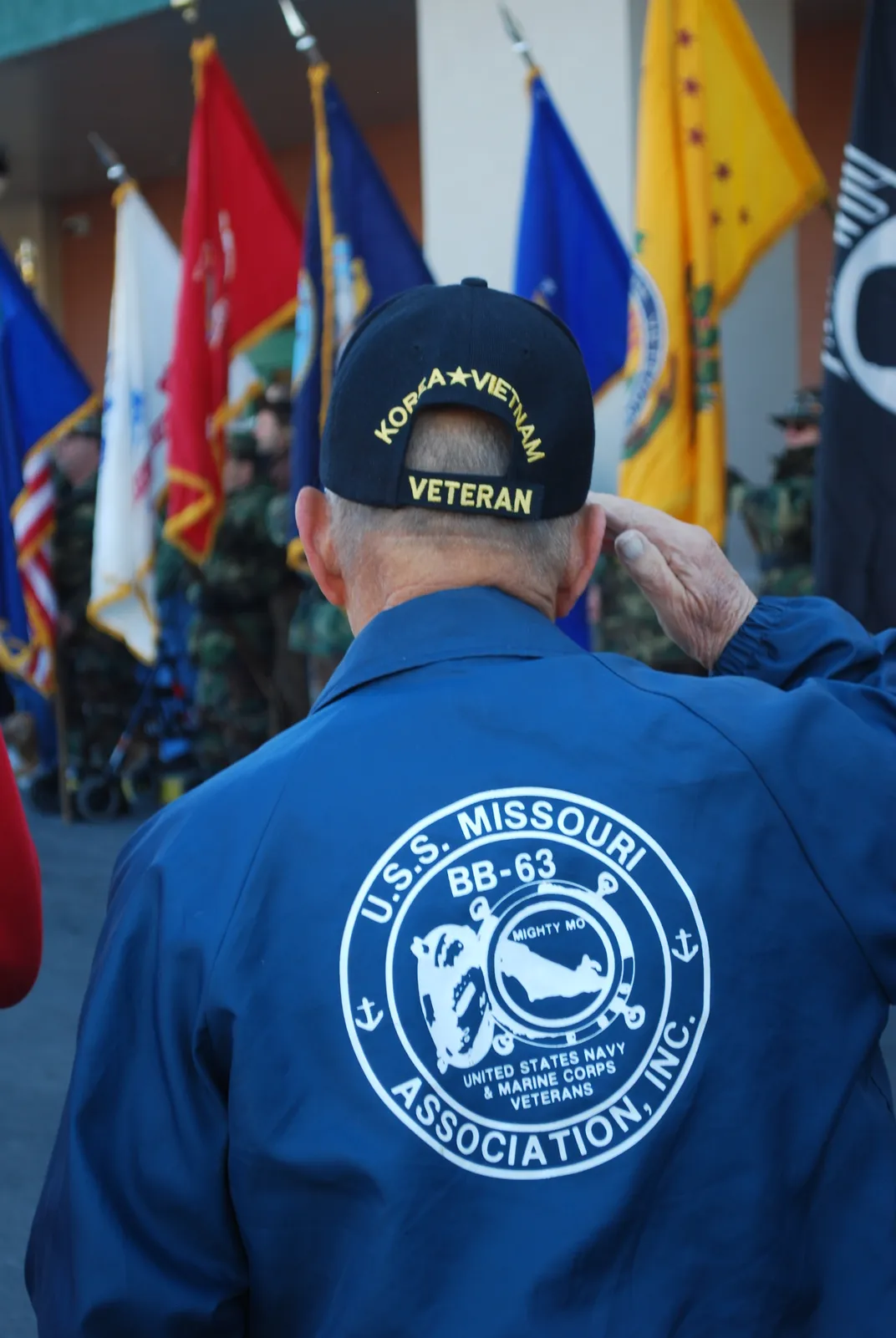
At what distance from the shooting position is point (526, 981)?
1.08 meters

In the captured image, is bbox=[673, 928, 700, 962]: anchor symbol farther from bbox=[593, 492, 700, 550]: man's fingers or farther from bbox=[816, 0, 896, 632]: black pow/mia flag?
bbox=[816, 0, 896, 632]: black pow/mia flag

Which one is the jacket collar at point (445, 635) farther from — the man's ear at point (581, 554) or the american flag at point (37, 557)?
the american flag at point (37, 557)

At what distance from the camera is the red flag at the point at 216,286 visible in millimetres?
6102

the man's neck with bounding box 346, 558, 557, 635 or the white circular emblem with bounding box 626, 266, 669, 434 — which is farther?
the white circular emblem with bounding box 626, 266, 669, 434

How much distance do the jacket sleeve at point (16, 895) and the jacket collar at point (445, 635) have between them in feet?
1.97

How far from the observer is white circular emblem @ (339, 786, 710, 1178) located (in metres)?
1.05

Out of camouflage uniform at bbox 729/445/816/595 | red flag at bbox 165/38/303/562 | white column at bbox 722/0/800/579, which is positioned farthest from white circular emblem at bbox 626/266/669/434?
red flag at bbox 165/38/303/562

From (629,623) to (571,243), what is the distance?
1453 mm

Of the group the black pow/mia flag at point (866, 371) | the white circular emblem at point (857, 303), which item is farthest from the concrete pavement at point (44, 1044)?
the white circular emblem at point (857, 303)

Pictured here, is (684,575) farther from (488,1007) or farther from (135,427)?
(135,427)

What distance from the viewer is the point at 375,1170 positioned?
1.03 metres

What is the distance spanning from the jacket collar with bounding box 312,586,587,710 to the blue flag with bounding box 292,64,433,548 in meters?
4.51

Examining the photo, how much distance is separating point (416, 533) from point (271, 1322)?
0.62m

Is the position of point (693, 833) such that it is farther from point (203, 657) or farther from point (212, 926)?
point (203, 657)
